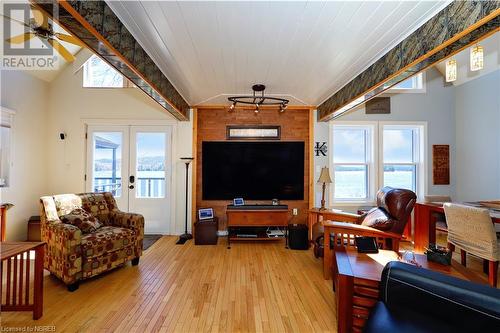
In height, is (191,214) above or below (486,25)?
below

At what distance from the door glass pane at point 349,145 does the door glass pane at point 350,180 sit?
139 millimetres

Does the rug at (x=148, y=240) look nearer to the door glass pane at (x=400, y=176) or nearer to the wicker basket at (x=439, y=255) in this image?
the wicker basket at (x=439, y=255)

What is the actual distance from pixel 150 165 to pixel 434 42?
4.39 meters

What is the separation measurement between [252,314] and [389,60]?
2.70 metres

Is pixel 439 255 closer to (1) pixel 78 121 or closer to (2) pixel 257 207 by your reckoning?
(2) pixel 257 207

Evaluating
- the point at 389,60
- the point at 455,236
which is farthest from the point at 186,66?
the point at 455,236

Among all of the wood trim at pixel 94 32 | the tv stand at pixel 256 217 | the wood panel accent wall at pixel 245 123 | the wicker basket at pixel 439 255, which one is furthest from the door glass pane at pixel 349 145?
the wood trim at pixel 94 32

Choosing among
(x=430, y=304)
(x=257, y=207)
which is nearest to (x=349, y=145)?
(x=257, y=207)

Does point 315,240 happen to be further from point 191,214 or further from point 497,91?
point 497,91

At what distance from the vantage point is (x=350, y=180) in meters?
4.61

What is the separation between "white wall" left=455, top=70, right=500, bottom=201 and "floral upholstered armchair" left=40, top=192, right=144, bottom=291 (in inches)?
222

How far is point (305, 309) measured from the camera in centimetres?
215

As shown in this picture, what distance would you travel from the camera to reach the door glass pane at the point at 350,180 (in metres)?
4.60

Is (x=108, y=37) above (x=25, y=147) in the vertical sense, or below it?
above
